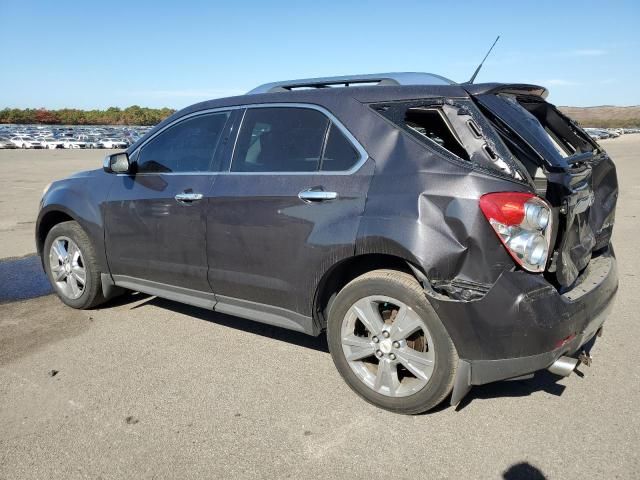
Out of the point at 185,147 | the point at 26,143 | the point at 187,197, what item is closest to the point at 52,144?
the point at 26,143

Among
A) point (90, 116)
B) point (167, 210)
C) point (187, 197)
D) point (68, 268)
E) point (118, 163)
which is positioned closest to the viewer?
point (187, 197)

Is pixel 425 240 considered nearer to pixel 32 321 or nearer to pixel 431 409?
pixel 431 409

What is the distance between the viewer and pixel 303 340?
431 cm

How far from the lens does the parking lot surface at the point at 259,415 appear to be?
2.71 meters

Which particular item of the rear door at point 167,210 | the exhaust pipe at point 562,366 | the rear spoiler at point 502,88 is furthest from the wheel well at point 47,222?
the exhaust pipe at point 562,366

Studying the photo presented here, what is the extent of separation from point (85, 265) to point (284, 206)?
2355 millimetres

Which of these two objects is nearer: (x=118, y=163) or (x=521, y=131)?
(x=521, y=131)

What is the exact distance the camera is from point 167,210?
4.12 meters

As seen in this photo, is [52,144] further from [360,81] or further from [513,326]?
[513,326]

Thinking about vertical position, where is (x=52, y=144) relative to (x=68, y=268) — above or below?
below

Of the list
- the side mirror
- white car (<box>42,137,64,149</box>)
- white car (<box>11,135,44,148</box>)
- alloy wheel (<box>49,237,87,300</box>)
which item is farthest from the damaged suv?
white car (<box>42,137,64,149</box>)

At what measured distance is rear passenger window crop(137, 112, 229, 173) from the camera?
4.04 m

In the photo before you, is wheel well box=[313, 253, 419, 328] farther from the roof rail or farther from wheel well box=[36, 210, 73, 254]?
wheel well box=[36, 210, 73, 254]

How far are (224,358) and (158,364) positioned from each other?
457mm
